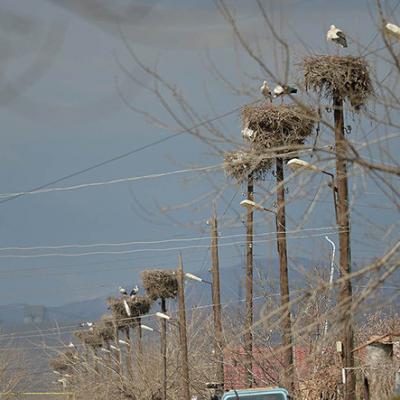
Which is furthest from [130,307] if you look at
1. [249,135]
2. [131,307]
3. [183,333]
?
[249,135]

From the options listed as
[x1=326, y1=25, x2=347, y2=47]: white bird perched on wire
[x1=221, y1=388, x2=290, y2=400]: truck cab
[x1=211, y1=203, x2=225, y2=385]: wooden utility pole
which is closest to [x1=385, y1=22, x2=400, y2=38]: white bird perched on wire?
[x1=326, y1=25, x2=347, y2=47]: white bird perched on wire

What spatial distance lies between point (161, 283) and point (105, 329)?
3465cm

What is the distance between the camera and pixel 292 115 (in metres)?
29.9

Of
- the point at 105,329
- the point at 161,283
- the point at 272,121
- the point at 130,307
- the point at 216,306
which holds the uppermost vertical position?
the point at 105,329

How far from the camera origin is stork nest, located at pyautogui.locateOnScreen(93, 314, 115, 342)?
83.5 m

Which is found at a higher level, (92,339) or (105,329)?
(92,339)

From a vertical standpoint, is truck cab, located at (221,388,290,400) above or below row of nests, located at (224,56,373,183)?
below

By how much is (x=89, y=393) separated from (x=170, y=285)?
1393 cm

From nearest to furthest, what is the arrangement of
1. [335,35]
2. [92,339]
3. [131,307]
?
[335,35]
[131,307]
[92,339]

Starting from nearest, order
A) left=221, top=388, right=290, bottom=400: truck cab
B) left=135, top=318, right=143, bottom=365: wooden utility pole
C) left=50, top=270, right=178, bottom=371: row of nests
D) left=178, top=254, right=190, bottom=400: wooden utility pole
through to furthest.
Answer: left=221, top=388, right=290, bottom=400: truck cab
left=178, top=254, right=190, bottom=400: wooden utility pole
left=50, top=270, right=178, bottom=371: row of nests
left=135, top=318, right=143, bottom=365: wooden utility pole

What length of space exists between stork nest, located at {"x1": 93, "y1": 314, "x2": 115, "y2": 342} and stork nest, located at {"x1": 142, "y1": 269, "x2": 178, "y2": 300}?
28.4 meters

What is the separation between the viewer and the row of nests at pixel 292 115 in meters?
9.98

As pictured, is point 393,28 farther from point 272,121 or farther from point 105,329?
point 105,329

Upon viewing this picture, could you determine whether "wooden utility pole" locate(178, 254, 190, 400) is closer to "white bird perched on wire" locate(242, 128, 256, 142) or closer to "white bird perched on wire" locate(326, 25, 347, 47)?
"white bird perched on wire" locate(242, 128, 256, 142)
